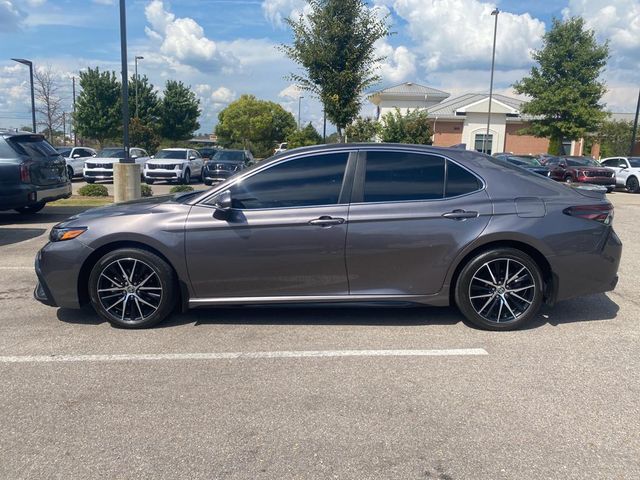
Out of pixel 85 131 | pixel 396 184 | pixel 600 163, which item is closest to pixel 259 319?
pixel 396 184

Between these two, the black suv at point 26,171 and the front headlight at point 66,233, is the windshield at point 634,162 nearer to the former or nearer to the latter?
the black suv at point 26,171

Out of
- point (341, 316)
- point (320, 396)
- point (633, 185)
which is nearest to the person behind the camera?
point (320, 396)

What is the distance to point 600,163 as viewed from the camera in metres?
27.0

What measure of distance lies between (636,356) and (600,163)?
1005 inches

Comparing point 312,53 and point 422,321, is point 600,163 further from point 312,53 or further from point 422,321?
point 422,321

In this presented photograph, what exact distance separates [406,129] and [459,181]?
19.7m

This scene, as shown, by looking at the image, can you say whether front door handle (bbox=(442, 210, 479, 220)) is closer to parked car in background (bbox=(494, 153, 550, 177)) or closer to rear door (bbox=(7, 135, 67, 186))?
rear door (bbox=(7, 135, 67, 186))

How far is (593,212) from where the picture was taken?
5020 mm

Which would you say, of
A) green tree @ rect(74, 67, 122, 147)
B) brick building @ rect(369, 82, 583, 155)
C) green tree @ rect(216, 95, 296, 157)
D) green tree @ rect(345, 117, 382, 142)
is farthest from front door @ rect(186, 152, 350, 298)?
green tree @ rect(216, 95, 296, 157)

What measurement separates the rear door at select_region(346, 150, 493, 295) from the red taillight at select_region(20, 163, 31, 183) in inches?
323

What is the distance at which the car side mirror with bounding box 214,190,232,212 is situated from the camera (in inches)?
189

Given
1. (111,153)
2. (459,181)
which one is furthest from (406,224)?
(111,153)

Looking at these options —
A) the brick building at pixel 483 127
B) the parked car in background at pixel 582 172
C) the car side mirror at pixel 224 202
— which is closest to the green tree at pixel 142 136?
the brick building at pixel 483 127

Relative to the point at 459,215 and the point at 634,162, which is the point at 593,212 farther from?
the point at 634,162
